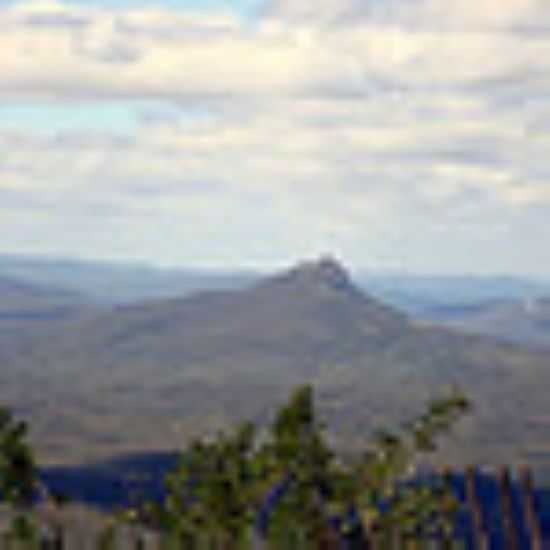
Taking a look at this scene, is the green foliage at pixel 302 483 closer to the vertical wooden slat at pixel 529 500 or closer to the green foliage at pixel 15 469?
the green foliage at pixel 15 469

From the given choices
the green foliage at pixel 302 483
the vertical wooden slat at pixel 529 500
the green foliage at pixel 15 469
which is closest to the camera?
the vertical wooden slat at pixel 529 500

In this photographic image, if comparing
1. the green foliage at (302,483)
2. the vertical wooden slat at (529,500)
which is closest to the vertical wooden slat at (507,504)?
the vertical wooden slat at (529,500)

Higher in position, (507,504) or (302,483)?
(507,504)

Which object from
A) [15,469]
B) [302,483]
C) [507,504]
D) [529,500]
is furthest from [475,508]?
[15,469]

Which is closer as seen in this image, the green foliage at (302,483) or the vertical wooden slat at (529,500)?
the vertical wooden slat at (529,500)

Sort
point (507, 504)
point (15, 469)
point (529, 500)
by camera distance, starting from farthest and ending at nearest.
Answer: point (15, 469) → point (529, 500) → point (507, 504)

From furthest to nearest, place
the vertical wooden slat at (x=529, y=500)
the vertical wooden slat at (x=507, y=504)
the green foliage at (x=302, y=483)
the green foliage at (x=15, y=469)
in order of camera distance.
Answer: the green foliage at (x=15, y=469) → the green foliage at (x=302, y=483) → the vertical wooden slat at (x=507, y=504) → the vertical wooden slat at (x=529, y=500)

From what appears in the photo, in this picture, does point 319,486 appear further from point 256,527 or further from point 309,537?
point 309,537

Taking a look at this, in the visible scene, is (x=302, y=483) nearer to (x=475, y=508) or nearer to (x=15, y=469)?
(x=15, y=469)

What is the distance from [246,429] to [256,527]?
500cm

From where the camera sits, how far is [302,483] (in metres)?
35.6

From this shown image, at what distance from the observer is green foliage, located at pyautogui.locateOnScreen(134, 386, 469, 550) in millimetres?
33781

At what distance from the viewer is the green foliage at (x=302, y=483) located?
111ft

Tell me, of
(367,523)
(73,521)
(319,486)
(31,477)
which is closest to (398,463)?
(319,486)
